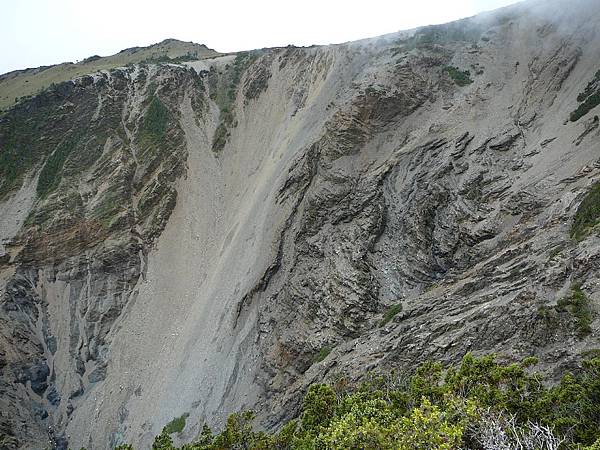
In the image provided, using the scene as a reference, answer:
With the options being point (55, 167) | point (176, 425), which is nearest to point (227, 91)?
point (55, 167)

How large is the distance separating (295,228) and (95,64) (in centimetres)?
7900

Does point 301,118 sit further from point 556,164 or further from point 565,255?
point 565,255

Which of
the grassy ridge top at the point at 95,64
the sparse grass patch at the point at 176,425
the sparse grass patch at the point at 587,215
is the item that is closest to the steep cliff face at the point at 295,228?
the sparse grass patch at the point at 176,425

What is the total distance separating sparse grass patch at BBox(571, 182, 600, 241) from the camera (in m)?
22.4

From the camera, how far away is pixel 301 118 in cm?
5447

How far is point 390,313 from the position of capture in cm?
3038

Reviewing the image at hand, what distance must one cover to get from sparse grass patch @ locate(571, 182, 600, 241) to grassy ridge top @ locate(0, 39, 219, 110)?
72.4m

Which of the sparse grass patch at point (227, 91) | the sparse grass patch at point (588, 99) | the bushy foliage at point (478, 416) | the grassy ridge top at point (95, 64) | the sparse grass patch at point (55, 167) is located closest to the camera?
the bushy foliage at point (478, 416)

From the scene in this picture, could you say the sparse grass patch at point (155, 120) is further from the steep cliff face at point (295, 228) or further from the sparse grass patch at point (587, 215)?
the sparse grass patch at point (587, 215)

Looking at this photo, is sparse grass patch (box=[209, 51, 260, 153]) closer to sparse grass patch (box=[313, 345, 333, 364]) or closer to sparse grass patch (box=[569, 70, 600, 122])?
sparse grass patch (box=[313, 345, 333, 364])

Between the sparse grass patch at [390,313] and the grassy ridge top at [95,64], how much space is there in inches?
2621

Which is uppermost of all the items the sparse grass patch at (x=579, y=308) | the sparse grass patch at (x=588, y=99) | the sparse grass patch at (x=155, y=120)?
the sparse grass patch at (x=155, y=120)

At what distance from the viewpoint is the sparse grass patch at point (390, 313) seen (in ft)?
97.9

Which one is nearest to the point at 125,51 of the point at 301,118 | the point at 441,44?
the point at 301,118
